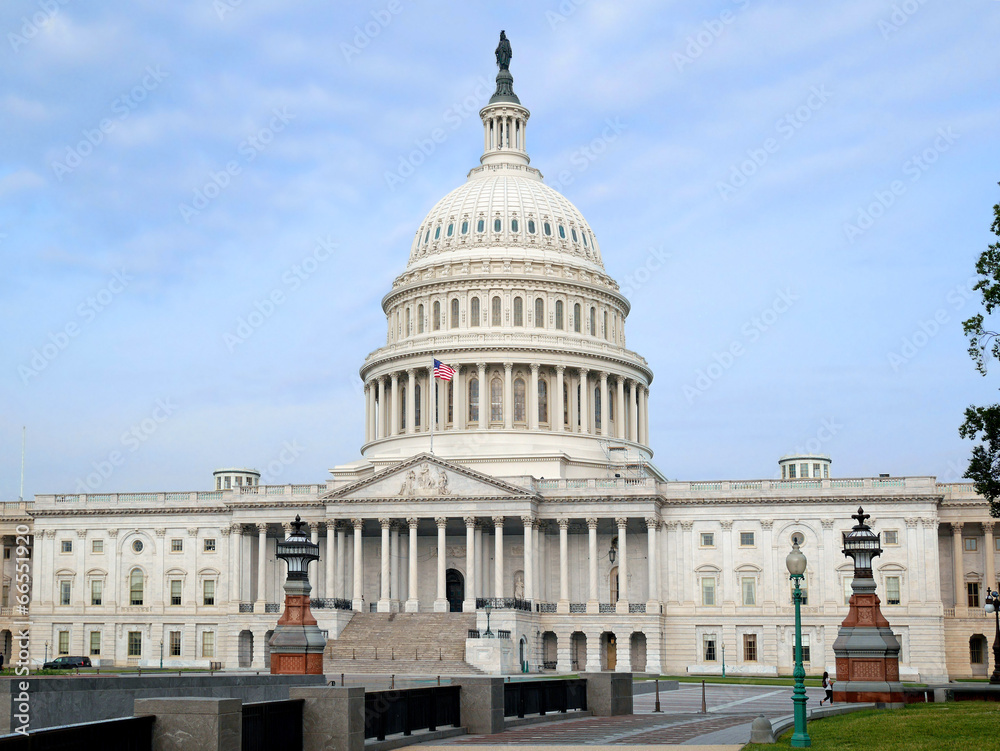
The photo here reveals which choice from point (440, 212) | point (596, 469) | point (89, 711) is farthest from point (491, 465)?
point (89, 711)

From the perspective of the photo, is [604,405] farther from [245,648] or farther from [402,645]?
[245,648]

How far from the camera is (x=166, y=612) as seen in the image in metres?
107

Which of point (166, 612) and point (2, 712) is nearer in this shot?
point (2, 712)

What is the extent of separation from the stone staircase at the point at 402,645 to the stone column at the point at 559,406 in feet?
74.9

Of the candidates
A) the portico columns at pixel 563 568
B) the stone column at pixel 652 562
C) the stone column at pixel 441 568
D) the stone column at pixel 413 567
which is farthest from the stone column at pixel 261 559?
the stone column at pixel 652 562

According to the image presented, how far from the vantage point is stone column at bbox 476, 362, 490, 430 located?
110500 mm

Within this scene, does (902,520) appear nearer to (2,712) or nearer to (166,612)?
(166,612)

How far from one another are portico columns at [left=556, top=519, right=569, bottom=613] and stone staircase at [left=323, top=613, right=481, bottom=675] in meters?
7.46

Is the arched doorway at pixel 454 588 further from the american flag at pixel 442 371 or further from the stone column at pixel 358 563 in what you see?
the american flag at pixel 442 371

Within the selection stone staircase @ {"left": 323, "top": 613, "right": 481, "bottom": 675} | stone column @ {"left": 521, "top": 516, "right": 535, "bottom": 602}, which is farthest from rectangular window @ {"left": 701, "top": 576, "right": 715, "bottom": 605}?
stone staircase @ {"left": 323, "top": 613, "right": 481, "bottom": 675}

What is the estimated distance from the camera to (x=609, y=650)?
97125mm

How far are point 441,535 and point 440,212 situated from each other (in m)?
37.1

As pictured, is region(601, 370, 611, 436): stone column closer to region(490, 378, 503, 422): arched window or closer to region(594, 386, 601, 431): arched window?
region(594, 386, 601, 431): arched window

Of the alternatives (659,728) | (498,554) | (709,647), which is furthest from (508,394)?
(659,728)
